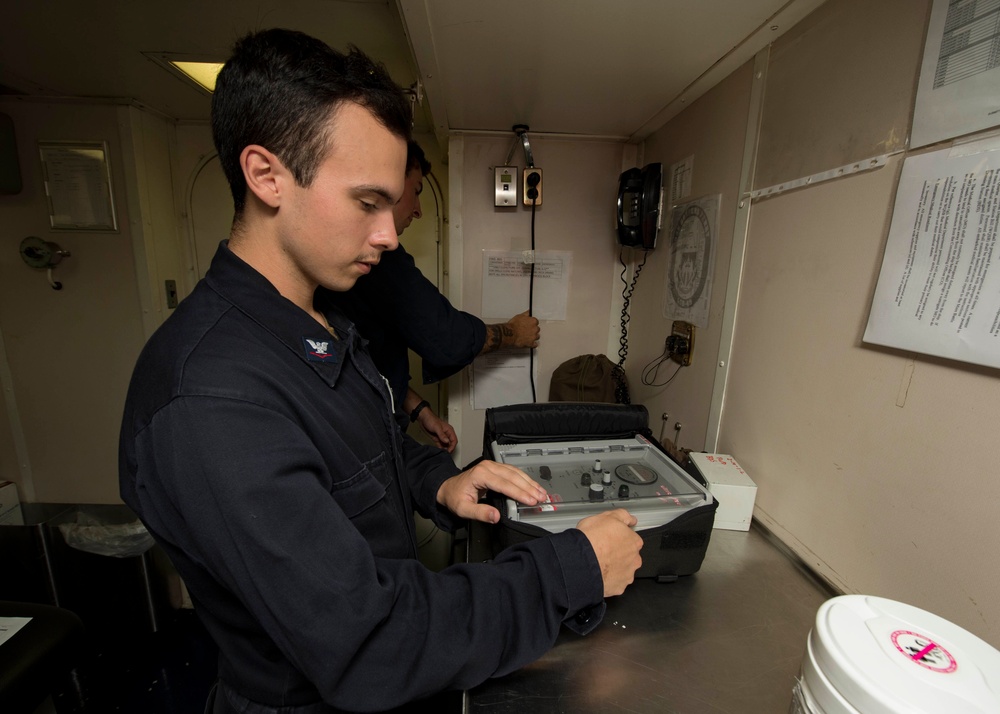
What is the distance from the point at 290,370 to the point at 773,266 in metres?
1.00

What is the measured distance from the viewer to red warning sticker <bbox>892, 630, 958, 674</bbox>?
0.39 m

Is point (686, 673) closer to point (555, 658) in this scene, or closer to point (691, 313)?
point (555, 658)

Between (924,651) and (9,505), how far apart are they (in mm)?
3076

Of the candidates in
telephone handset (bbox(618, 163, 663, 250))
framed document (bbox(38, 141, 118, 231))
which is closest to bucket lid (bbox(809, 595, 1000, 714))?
telephone handset (bbox(618, 163, 663, 250))

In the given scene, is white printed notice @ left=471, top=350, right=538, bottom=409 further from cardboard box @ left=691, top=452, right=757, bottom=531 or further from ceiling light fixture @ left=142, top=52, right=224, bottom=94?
ceiling light fixture @ left=142, top=52, right=224, bottom=94

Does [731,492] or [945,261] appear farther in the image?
[731,492]

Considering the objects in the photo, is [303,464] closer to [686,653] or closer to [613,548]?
[613,548]

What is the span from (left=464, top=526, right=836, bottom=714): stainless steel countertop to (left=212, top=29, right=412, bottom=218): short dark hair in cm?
80

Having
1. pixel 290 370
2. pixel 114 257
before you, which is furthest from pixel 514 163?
pixel 114 257

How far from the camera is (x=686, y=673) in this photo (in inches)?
25.3

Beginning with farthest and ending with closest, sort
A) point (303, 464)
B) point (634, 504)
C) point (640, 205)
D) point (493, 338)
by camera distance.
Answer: point (493, 338) → point (640, 205) → point (634, 504) → point (303, 464)

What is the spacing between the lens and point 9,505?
1.94 m

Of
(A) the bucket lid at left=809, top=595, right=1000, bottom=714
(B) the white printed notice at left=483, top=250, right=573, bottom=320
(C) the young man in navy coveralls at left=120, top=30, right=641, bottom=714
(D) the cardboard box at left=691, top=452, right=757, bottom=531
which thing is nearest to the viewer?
(A) the bucket lid at left=809, top=595, right=1000, bottom=714

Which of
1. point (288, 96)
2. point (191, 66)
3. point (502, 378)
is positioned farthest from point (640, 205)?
point (191, 66)
